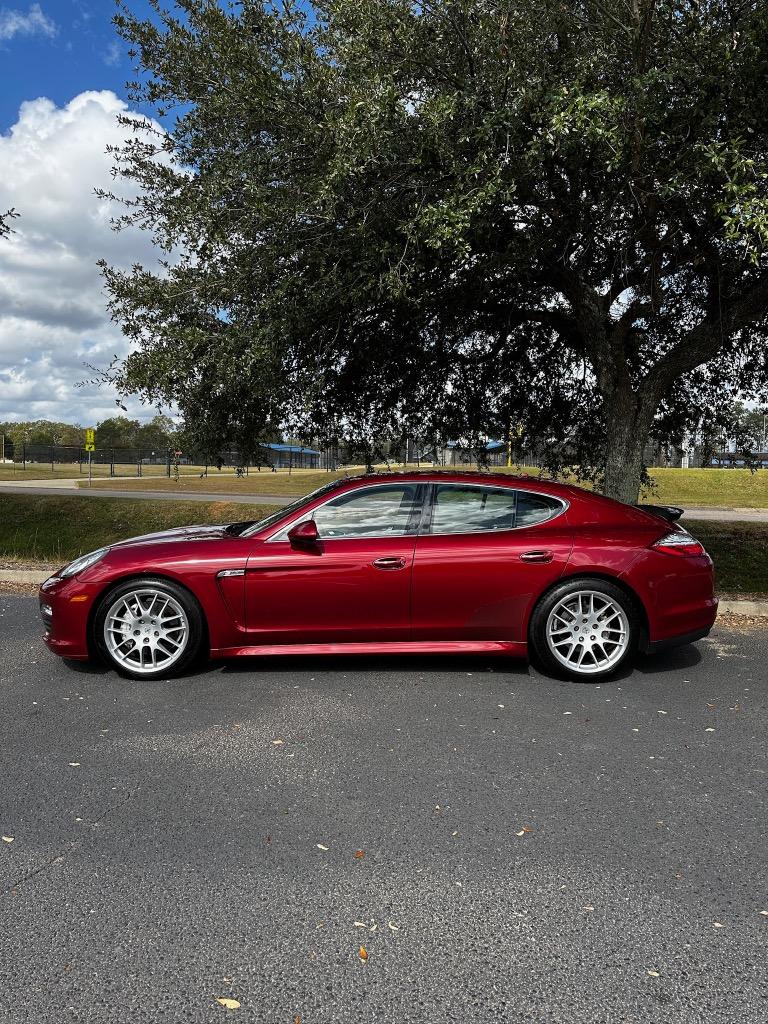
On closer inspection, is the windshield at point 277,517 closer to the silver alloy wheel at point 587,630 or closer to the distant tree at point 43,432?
the silver alloy wheel at point 587,630

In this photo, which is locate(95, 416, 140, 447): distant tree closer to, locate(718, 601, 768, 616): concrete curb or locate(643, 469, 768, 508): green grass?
locate(643, 469, 768, 508): green grass

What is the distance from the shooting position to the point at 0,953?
85.2 inches

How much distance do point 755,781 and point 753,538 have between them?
9.98m

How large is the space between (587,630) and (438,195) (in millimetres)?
4623

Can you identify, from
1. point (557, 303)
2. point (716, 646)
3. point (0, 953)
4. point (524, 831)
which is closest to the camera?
point (0, 953)

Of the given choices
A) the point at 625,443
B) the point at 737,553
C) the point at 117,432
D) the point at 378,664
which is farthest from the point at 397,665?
the point at 117,432

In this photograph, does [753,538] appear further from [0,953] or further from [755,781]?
[0,953]

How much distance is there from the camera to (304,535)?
5.03 meters

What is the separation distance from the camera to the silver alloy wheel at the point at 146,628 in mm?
5055

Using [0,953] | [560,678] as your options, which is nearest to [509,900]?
[0,953]

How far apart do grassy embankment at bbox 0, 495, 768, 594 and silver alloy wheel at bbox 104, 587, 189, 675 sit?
243 inches

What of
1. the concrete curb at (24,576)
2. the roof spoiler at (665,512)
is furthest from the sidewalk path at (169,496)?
the roof spoiler at (665,512)

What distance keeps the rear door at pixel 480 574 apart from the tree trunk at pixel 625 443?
4307 millimetres

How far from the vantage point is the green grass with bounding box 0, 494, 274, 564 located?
508 inches
